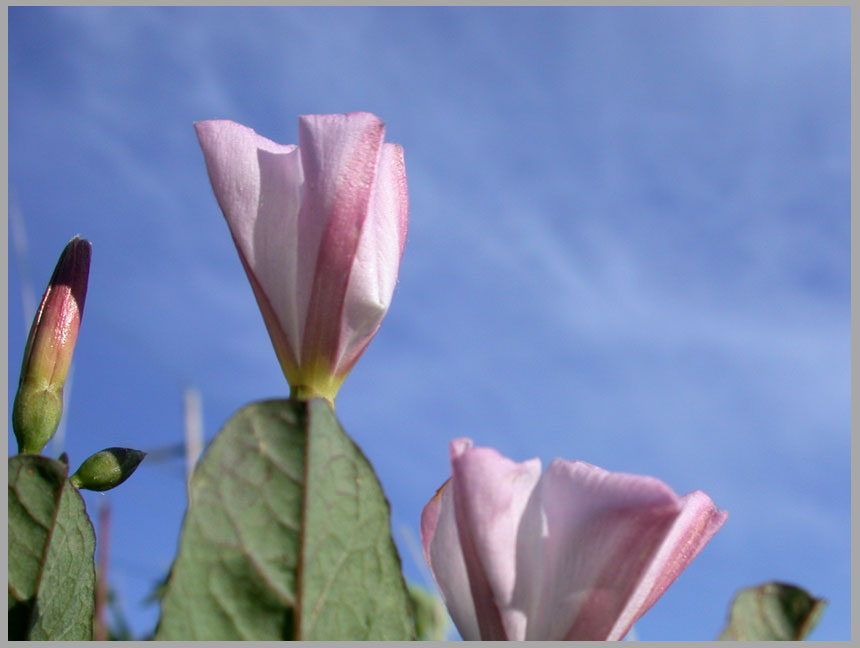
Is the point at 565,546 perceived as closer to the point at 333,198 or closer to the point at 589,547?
the point at 589,547

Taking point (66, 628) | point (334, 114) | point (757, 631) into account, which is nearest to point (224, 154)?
point (334, 114)

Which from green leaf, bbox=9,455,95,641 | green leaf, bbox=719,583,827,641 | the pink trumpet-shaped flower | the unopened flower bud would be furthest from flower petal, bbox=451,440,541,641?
the unopened flower bud

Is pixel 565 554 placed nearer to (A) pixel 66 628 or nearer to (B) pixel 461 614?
(B) pixel 461 614

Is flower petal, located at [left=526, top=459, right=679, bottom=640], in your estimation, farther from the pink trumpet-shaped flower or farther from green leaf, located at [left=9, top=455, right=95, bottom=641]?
green leaf, located at [left=9, top=455, right=95, bottom=641]

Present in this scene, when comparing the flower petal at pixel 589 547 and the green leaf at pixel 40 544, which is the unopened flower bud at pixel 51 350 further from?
the flower petal at pixel 589 547

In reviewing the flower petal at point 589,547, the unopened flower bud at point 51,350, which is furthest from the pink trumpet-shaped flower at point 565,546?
the unopened flower bud at point 51,350

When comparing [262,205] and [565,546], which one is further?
[262,205]

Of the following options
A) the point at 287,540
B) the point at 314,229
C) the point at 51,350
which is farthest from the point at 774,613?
the point at 51,350
